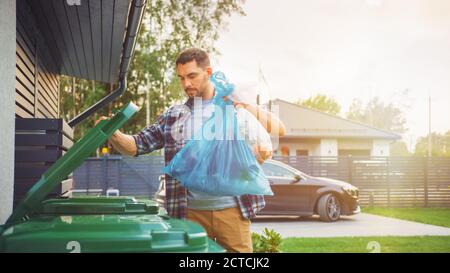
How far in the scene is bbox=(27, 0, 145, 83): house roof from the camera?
3.14 metres

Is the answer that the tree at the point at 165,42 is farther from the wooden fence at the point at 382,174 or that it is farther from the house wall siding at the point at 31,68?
the wooden fence at the point at 382,174

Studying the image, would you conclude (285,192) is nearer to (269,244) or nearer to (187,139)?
(269,244)

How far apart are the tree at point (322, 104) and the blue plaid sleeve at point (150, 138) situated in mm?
10645

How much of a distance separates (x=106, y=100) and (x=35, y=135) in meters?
2.56

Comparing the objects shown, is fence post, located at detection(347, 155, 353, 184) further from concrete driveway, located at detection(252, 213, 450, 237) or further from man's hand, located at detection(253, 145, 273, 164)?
man's hand, located at detection(253, 145, 273, 164)

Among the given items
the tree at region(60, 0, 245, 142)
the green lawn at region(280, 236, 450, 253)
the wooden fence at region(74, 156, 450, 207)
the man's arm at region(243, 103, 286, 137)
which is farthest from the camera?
the wooden fence at region(74, 156, 450, 207)

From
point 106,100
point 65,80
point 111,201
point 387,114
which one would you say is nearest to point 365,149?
point 387,114

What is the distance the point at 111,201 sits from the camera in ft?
5.89

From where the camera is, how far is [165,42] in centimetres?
551

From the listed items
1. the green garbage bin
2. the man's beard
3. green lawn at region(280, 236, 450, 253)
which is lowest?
green lawn at region(280, 236, 450, 253)

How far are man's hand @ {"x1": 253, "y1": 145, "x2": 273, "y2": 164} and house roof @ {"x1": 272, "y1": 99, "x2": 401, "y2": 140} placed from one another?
1263 cm

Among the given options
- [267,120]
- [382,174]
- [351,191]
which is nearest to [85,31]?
[267,120]

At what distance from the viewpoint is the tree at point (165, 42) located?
454cm

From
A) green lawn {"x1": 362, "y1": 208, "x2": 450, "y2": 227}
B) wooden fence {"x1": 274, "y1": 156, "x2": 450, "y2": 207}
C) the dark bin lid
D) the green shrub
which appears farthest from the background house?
the dark bin lid
